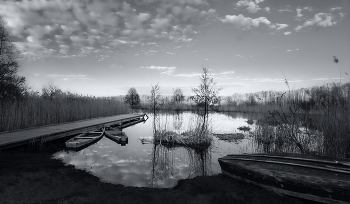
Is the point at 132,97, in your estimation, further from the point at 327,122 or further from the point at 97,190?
the point at 97,190

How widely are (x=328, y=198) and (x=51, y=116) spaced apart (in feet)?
32.3

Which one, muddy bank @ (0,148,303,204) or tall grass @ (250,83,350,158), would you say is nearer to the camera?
muddy bank @ (0,148,303,204)

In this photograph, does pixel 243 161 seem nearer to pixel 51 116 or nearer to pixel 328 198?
pixel 328 198

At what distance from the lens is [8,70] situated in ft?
31.3

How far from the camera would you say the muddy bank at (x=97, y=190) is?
268 centimetres

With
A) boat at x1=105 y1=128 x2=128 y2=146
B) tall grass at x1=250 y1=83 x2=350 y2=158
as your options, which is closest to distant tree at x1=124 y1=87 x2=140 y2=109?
boat at x1=105 y1=128 x2=128 y2=146

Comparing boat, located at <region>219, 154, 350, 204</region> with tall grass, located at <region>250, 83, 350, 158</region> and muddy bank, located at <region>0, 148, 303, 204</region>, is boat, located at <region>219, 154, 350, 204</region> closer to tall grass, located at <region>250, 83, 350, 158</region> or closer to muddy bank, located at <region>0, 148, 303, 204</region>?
muddy bank, located at <region>0, 148, 303, 204</region>

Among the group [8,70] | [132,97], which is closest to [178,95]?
[132,97]

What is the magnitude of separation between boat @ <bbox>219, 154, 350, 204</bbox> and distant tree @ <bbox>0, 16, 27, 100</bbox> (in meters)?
10.3

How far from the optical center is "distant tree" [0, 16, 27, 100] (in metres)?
9.16

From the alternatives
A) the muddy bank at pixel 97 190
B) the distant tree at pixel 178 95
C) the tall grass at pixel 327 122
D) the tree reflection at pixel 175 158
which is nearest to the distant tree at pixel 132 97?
the distant tree at pixel 178 95

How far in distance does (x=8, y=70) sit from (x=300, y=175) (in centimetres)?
1234

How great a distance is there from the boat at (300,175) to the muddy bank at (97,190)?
136 millimetres

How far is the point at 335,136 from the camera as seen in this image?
14.3 ft
